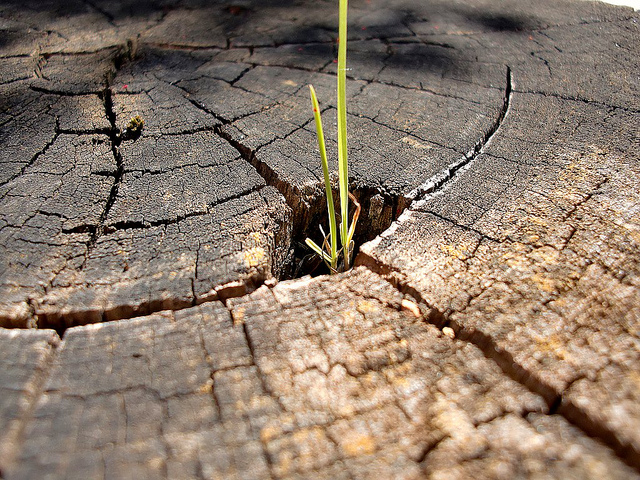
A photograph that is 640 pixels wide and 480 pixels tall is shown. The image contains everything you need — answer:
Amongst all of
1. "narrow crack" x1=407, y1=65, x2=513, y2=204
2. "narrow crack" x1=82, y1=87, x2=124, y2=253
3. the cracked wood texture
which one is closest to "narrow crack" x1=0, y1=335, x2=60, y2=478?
the cracked wood texture

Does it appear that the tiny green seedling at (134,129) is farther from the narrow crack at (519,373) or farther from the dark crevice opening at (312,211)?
the narrow crack at (519,373)

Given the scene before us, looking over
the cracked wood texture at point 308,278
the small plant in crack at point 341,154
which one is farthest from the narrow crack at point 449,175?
the small plant in crack at point 341,154

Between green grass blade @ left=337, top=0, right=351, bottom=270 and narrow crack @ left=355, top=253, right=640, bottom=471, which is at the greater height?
green grass blade @ left=337, top=0, right=351, bottom=270

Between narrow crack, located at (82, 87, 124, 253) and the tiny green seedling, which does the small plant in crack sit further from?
the tiny green seedling

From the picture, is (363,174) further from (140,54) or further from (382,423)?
(140,54)

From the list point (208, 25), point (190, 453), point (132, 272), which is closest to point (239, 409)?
point (190, 453)

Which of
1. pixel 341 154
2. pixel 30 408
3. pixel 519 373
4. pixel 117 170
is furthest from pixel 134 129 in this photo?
pixel 519 373

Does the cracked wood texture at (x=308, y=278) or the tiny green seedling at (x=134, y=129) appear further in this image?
the tiny green seedling at (x=134, y=129)

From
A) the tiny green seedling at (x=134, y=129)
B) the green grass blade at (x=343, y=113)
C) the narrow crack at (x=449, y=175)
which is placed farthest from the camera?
the tiny green seedling at (x=134, y=129)

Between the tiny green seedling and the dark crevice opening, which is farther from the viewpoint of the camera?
the tiny green seedling
